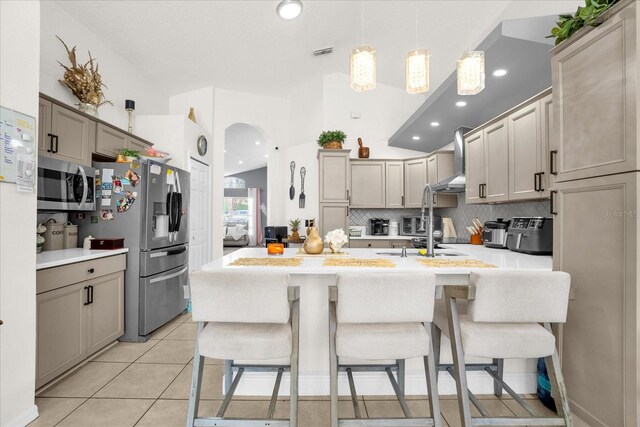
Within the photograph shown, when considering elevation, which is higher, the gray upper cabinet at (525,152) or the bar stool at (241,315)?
the gray upper cabinet at (525,152)

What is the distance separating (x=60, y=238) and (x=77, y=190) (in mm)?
466

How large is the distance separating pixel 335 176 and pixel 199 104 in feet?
9.20

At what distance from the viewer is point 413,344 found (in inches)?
56.2

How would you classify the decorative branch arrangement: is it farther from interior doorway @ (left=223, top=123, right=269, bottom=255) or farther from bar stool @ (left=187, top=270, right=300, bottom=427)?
interior doorway @ (left=223, top=123, right=269, bottom=255)

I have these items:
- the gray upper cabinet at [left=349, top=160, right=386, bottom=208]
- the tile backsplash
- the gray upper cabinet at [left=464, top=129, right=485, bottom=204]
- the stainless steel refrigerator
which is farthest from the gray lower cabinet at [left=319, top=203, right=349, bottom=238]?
the stainless steel refrigerator

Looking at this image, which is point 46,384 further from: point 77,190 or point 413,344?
point 413,344

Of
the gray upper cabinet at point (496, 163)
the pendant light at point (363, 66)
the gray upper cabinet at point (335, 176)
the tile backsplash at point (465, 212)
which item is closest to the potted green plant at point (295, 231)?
the gray upper cabinet at point (335, 176)

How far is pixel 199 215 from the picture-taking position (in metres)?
4.96

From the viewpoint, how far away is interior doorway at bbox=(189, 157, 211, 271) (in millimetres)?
4672

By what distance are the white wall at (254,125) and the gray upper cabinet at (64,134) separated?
2.68 m

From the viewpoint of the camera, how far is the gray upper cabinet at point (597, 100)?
51.2 inches

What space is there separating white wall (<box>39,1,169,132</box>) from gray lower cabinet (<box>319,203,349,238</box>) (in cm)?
289

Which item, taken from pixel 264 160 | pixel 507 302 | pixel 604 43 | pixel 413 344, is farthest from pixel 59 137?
pixel 264 160

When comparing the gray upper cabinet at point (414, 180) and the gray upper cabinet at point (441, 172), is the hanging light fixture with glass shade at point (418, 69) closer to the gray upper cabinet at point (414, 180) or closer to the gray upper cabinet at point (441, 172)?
the gray upper cabinet at point (441, 172)
